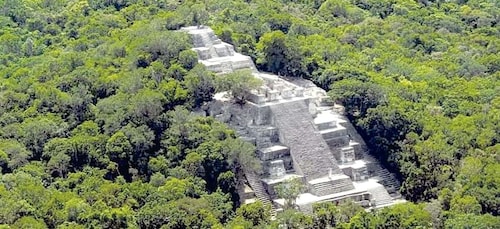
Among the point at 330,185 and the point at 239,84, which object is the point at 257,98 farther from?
the point at 330,185

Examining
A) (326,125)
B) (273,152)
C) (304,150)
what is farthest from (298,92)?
(273,152)

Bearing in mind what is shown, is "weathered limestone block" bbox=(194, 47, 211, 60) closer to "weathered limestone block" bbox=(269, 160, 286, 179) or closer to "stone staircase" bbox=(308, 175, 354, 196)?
"weathered limestone block" bbox=(269, 160, 286, 179)

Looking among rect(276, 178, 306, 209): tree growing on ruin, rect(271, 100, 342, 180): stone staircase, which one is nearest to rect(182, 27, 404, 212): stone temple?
rect(271, 100, 342, 180): stone staircase

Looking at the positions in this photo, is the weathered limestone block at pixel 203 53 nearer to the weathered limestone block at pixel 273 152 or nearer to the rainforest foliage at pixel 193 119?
the rainforest foliage at pixel 193 119

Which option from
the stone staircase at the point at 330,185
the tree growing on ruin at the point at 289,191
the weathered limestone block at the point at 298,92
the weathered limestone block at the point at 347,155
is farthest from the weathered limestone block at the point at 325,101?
the tree growing on ruin at the point at 289,191

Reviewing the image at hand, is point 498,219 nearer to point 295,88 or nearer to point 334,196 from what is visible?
point 334,196

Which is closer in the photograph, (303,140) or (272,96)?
(303,140)

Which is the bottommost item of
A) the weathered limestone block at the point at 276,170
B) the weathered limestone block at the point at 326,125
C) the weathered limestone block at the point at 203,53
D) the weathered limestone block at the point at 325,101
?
the weathered limestone block at the point at 276,170
